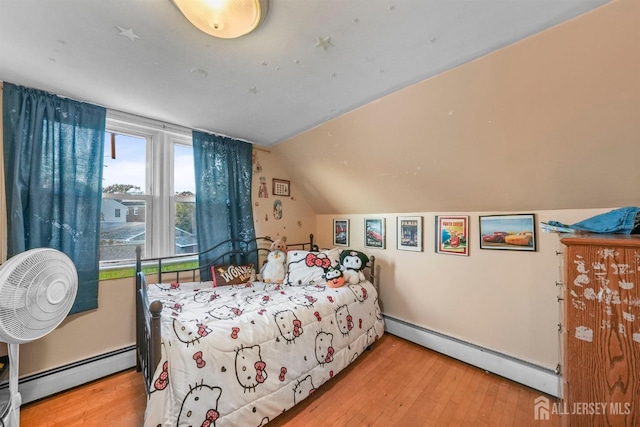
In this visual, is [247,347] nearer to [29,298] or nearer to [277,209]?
[29,298]

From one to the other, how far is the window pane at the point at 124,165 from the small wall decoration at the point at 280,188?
1.30m

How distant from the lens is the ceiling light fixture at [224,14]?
908mm

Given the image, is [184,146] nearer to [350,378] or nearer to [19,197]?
[19,197]

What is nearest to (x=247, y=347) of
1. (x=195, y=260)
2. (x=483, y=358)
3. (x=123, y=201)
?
(x=195, y=260)

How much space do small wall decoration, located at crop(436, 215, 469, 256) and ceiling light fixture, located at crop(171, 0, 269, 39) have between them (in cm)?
208

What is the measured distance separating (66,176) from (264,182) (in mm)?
1634

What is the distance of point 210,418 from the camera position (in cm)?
121

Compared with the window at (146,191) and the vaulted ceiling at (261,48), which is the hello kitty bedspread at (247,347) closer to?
the window at (146,191)

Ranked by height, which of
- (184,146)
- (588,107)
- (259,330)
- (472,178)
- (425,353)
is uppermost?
(184,146)

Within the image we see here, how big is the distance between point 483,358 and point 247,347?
6.36ft

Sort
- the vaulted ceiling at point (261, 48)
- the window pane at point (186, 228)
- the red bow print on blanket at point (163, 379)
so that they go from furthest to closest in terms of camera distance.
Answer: the window pane at point (186, 228) → the red bow print on blanket at point (163, 379) → the vaulted ceiling at point (261, 48)

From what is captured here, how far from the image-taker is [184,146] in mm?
2396

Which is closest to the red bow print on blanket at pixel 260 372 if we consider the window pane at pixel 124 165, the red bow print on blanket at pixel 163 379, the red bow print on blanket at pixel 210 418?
the red bow print on blanket at pixel 210 418

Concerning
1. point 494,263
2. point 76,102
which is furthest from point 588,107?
point 76,102
